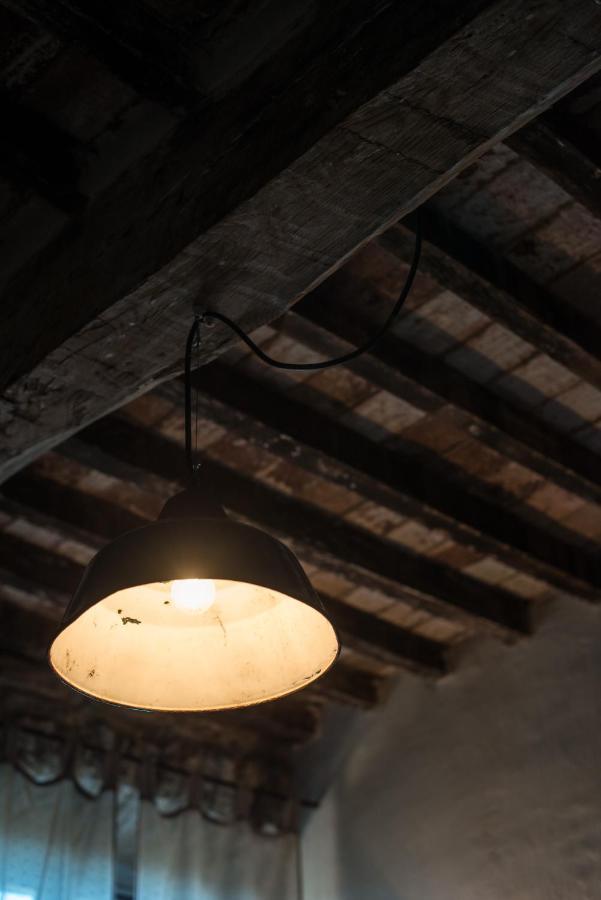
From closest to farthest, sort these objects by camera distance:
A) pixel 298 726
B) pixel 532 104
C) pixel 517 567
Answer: pixel 532 104 → pixel 517 567 → pixel 298 726

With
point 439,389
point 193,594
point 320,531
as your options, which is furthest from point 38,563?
point 193,594

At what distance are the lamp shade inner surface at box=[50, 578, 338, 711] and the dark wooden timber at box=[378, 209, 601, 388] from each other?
47.7 inches

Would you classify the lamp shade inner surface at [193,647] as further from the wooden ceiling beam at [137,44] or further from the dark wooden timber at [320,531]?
the dark wooden timber at [320,531]

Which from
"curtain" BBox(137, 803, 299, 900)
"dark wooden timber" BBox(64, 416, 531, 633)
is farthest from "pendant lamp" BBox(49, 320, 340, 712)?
"curtain" BBox(137, 803, 299, 900)

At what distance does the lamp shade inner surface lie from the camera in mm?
2195

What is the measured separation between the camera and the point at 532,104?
201cm

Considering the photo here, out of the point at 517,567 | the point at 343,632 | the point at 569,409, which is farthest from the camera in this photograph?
the point at 343,632

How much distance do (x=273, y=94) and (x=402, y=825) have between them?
12.1 feet

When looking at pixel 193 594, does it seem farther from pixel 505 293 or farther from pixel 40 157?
pixel 505 293

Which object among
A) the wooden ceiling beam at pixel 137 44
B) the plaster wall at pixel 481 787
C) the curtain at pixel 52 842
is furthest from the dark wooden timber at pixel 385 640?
the wooden ceiling beam at pixel 137 44

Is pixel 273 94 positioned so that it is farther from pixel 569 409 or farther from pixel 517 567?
pixel 517 567

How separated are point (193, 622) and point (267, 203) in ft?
2.75

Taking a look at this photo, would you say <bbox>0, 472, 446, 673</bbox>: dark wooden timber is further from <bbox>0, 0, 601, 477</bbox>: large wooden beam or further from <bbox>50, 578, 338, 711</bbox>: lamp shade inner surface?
<bbox>50, 578, 338, 711</bbox>: lamp shade inner surface

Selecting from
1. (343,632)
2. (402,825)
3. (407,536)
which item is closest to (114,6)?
(407,536)
